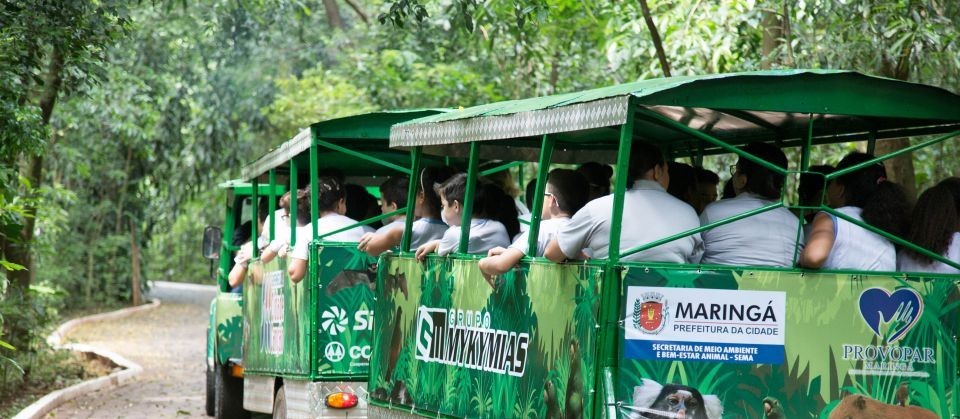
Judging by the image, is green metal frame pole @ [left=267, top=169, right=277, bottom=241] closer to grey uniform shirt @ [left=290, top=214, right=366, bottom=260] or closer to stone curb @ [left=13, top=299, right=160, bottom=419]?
grey uniform shirt @ [left=290, top=214, right=366, bottom=260]

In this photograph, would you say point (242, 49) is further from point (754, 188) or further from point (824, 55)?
point (754, 188)

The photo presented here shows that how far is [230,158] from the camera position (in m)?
28.8

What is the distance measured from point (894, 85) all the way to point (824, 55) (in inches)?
219

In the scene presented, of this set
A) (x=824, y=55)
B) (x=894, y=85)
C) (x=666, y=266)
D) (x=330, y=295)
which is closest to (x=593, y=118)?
(x=666, y=266)

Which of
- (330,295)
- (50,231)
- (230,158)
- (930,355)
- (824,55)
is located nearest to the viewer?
(930,355)

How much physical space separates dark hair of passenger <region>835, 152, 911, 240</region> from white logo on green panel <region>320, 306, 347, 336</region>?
11.4 ft

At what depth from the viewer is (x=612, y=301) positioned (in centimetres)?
536

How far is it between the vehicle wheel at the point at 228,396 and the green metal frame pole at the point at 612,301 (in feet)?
23.5

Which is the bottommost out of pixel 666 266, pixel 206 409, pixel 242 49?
pixel 206 409

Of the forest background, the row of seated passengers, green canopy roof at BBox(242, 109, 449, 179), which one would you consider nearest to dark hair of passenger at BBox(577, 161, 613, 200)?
the row of seated passengers

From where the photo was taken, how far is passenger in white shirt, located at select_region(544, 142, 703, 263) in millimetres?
5672

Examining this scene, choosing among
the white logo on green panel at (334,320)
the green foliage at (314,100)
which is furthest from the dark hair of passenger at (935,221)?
the green foliage at (314,100)

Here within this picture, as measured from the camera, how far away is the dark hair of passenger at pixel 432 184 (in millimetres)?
8258

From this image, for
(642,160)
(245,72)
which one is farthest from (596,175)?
(245,72)
